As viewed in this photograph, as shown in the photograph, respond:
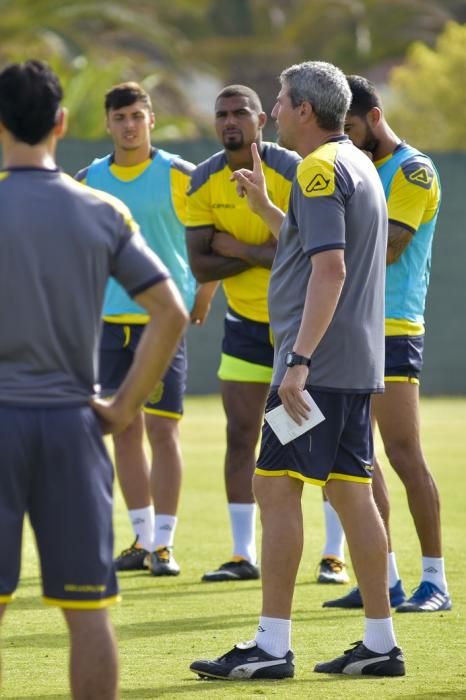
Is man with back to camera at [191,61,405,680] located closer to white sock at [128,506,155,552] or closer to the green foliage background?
white sock at [128,506,155,552]

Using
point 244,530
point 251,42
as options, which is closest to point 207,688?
point 244,530

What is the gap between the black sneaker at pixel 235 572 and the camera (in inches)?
309

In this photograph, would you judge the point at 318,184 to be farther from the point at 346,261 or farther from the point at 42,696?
the point at 42,696

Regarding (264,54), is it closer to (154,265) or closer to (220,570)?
(220,570)

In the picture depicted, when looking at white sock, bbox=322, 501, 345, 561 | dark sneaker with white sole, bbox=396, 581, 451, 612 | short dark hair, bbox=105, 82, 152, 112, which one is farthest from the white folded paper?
short dark hair, bbox=105, 82, 152, 112

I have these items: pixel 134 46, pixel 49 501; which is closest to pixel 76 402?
pixel 49 501

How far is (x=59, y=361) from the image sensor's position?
4047mm

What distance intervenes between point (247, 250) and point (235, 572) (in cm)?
166

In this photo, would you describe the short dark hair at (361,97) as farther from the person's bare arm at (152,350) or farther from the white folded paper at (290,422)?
the person's bare arm at (152,350)

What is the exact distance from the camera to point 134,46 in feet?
119

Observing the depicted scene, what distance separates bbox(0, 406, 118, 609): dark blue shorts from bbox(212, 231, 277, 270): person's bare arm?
3661 mm

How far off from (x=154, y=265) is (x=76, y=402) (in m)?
0.43

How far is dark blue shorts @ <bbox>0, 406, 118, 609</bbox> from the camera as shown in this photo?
4039 millimetres

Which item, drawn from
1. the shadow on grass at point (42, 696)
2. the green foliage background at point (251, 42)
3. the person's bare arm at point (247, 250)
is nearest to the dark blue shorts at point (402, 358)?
the person's bare arm at point (247, 250)
